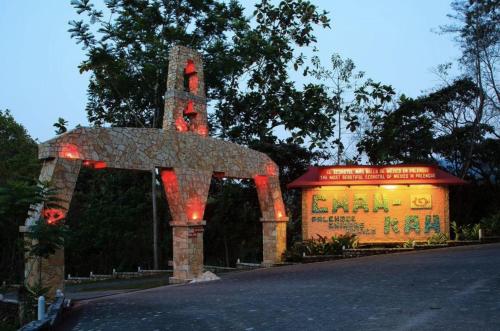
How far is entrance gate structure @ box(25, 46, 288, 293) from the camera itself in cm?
1510

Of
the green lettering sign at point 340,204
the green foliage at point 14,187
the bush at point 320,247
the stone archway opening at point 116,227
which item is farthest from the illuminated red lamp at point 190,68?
the stone archway opening at point 116,227

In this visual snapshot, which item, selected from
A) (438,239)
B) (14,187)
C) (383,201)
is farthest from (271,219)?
(14,187)

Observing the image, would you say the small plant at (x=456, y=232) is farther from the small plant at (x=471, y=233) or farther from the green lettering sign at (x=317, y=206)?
the green lettering sign at (x=317, y=206)

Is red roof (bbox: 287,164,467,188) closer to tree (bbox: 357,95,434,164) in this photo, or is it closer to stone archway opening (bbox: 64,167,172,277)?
tree (bbox: 357,95,434,164)

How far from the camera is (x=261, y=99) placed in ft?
98.0

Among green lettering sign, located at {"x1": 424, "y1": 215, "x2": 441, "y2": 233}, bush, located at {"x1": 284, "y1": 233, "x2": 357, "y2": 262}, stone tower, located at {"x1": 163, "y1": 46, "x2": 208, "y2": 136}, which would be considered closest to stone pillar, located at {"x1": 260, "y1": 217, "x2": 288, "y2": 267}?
bush, located at {"x1": 284, "y1": 233, "x2": 357, "y2": 262}

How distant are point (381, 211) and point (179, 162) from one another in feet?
30.2

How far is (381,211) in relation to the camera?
2316 centimetres

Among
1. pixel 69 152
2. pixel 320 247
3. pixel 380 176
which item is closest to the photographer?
pixel 69 152

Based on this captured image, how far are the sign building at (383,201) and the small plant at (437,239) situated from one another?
0.53 feet

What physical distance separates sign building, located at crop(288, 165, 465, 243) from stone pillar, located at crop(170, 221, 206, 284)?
5917 mm

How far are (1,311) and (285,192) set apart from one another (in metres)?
19.5

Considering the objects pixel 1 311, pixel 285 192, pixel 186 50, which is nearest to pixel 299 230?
pixel 285 192

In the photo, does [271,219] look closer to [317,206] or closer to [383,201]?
[317,206]
